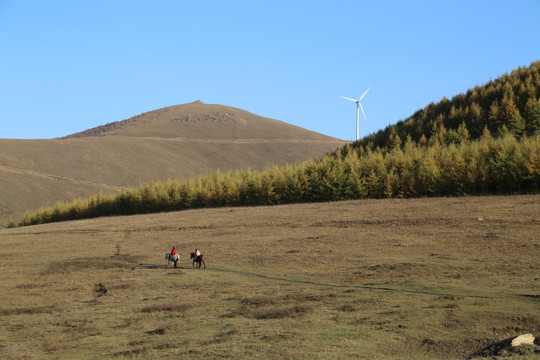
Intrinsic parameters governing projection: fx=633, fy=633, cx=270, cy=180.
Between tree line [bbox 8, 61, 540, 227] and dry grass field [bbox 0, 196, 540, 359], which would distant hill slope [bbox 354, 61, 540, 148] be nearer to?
tree line [bbox 8, 61, 540, 227]

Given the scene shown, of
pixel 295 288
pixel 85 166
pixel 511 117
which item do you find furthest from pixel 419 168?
pixel 85 166

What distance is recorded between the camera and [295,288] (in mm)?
27484

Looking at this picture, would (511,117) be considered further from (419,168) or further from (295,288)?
(295,288)

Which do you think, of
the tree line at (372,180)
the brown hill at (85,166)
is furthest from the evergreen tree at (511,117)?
the brown hill at (85,166)

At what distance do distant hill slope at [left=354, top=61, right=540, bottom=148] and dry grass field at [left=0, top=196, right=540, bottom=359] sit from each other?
76.1ft

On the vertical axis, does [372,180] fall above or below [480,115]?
below

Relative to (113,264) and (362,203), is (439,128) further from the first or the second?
(113,264)

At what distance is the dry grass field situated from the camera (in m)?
18.2

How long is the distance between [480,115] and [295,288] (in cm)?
5640

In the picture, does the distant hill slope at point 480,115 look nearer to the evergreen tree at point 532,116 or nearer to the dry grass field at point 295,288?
the evergreen tree at point 532,116

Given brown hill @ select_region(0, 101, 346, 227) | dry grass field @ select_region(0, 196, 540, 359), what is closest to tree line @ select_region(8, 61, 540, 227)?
dry grass field @ select_region(0, 196, 540, 359)

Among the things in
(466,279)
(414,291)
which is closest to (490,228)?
(466,279)

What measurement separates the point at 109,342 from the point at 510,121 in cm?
6251

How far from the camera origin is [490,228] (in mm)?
39125
